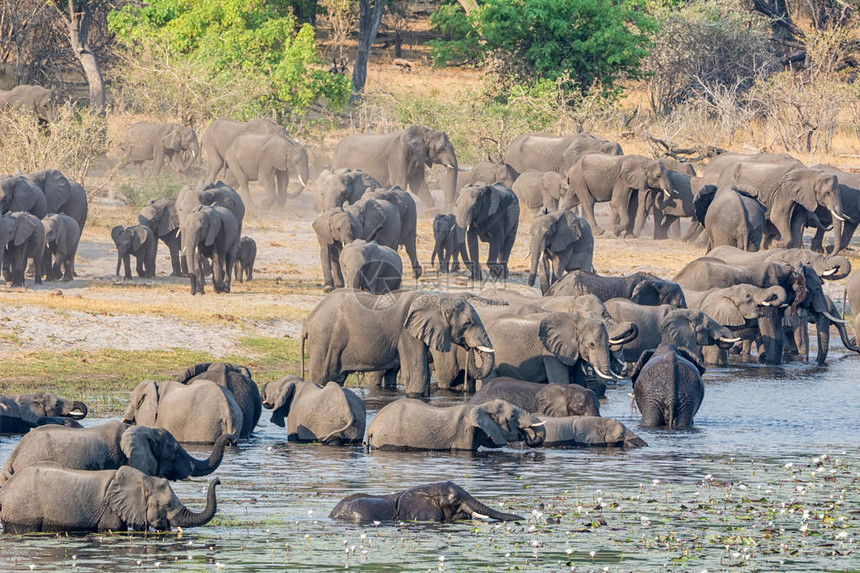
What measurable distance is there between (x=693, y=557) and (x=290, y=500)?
344 centimetres

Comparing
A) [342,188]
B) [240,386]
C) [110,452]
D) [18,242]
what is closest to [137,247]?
[18,242]

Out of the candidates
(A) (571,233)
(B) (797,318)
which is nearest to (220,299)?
(A) (571,233)

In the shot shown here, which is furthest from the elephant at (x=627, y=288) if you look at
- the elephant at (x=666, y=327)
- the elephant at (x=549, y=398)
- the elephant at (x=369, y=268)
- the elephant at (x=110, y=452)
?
the elephant at (x=110, y=452)

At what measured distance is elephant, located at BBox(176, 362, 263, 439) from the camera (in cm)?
1556

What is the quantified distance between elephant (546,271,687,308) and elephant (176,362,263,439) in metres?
8.06

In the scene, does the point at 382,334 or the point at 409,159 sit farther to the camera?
the point at 409,159

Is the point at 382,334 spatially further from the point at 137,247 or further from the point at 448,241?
the point at 448,241

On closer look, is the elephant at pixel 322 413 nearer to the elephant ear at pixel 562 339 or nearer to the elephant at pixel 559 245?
the elephant ear at pixel 562 339

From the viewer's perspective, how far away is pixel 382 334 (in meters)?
18.3

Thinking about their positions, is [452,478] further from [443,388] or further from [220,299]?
[220,299]

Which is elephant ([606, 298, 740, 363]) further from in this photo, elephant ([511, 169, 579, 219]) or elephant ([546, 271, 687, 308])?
elephant ([511, 169, 579, 219])

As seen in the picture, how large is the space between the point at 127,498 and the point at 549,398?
20.0ft

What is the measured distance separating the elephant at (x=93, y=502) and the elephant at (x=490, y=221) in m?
17.2

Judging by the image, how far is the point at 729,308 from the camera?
22.7 meters
